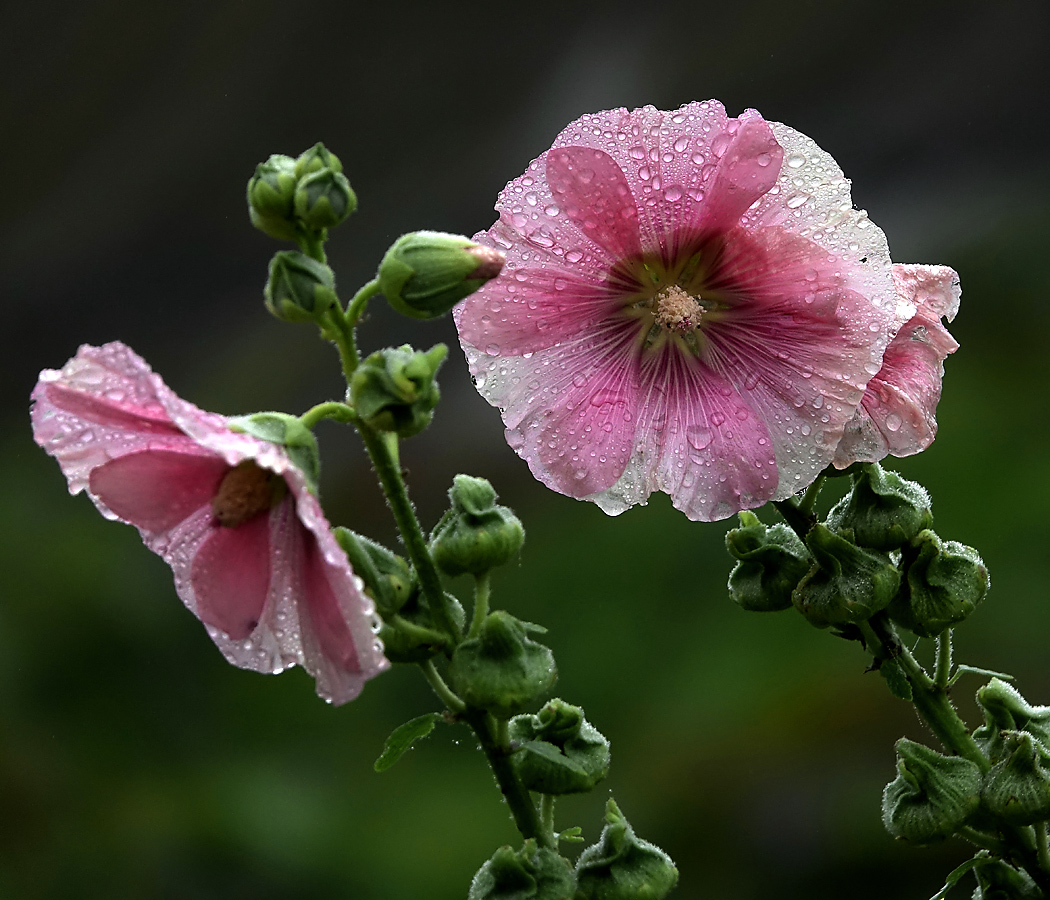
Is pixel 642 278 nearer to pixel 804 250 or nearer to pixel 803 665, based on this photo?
pixel 804 250

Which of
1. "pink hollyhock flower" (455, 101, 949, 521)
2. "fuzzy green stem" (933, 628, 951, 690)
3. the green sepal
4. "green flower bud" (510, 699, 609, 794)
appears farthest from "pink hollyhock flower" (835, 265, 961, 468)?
the green sepal

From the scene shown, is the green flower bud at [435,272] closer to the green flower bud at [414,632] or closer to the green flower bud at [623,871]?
the green flower bud at [414,632]

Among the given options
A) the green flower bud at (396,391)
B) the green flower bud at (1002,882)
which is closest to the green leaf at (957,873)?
the green flower bud at (1002,882)

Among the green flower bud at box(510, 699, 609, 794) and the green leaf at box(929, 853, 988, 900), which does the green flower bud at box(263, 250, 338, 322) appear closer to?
the green flower bud at box(510, 699, 609, 794)

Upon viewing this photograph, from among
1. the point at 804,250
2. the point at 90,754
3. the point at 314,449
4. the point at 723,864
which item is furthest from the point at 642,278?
the point at 90,754

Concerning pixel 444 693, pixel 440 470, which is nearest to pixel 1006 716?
pixel 444 693
